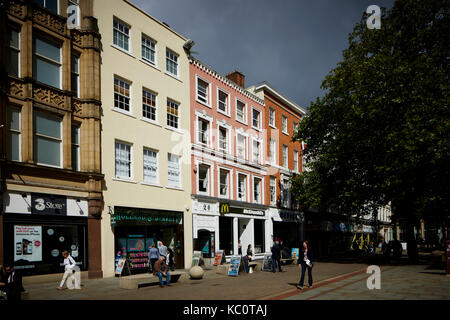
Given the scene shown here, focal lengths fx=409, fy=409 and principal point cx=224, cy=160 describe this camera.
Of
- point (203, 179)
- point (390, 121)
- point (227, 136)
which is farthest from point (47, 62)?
point (390, 121)

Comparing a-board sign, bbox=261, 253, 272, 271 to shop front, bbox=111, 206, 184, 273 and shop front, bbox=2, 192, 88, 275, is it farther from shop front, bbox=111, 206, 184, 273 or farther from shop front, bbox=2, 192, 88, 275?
shop front, bbox=2, 192, 88, 275

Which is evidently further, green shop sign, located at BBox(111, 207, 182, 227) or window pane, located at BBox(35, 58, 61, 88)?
green shop sign, located at BBox(111, 207, 182, 227)

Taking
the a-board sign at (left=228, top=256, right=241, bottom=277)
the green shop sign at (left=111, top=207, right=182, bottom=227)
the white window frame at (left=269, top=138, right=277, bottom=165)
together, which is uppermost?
the white window frame at (left=269, top=138, right=277, bottom=165)

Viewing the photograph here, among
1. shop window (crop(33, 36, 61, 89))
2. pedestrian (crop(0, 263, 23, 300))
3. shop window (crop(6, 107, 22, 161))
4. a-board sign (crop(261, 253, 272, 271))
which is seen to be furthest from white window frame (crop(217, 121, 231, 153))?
pedestrian (crop(0, 263, 23, 300))

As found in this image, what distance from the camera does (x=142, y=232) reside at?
76.0 feet

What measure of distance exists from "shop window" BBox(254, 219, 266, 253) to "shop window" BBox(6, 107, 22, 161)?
71.1 ft

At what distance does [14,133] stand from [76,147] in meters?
3.16

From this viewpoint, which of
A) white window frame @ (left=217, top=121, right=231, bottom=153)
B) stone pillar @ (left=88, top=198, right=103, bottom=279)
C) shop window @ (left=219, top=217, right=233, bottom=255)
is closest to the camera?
stone pillar @ (left=88, top=198, right=103, bottom=279)

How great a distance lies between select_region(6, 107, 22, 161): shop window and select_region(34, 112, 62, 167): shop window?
0.74 m

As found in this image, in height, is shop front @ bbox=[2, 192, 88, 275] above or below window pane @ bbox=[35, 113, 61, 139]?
below

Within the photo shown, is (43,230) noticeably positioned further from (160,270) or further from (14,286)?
(14,286)

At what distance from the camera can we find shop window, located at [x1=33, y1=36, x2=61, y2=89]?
1836 cm

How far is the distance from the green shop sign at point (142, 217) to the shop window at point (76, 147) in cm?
308

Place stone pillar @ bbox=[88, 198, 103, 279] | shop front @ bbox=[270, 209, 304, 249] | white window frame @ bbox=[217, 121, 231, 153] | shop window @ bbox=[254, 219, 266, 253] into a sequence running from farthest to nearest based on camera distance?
1. shop front @ bbox=[270, 209, 304, 249]
2. shop window @ bbox=[254, 219, 266, 253]
3. white window frame @ bbox=[217, 121, 231, 153]
4. stone pillar @ bbox=[88, 198, 103, 279]
